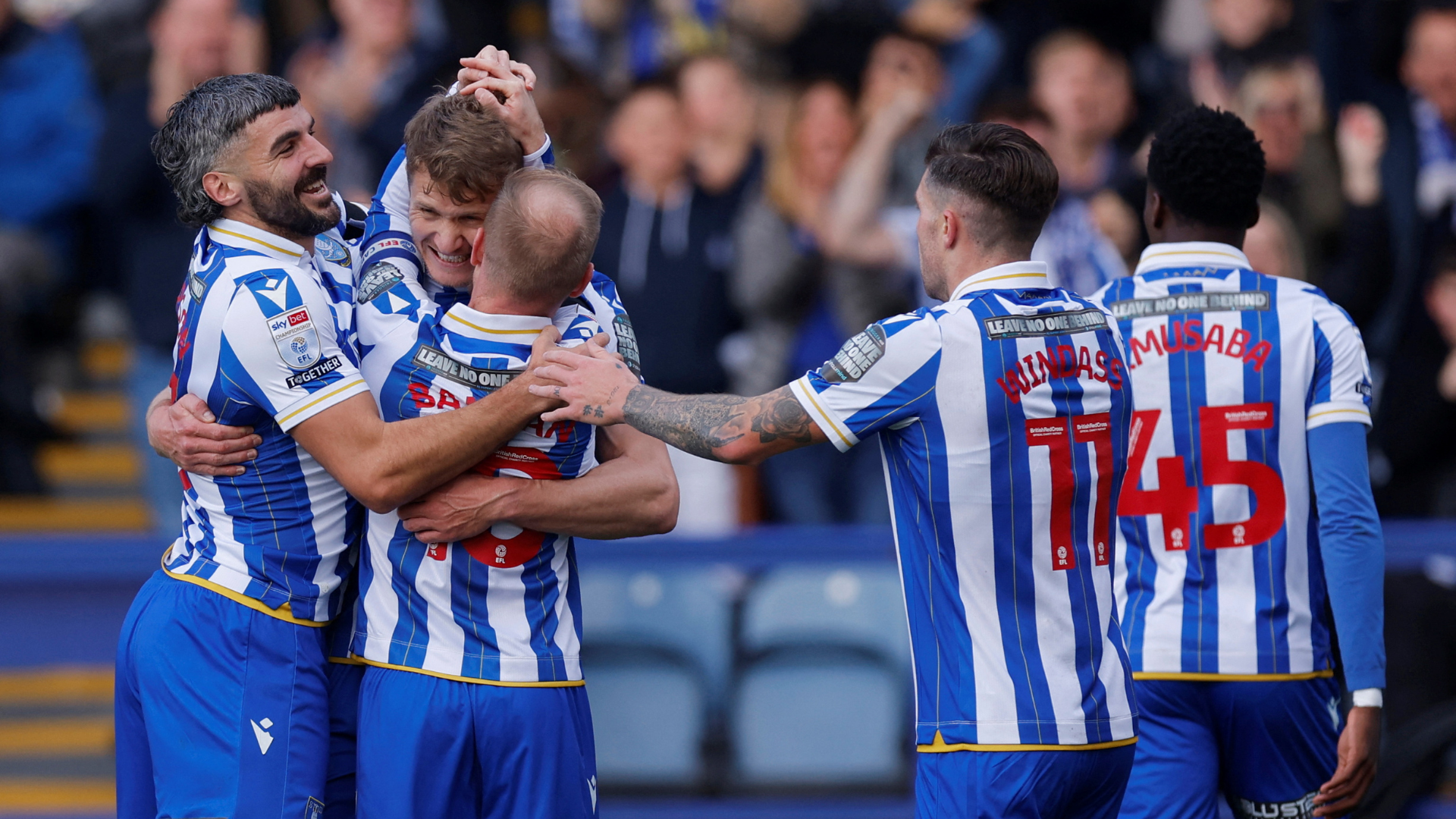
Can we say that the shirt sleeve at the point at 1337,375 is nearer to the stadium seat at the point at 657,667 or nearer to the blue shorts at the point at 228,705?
the blue shorts at the point at 228,705

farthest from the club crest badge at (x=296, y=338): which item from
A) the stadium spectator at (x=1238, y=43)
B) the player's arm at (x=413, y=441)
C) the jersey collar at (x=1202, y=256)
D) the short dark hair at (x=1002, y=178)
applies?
the stadium spectator at (x=1238, y=43)

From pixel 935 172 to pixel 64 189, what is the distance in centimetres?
638

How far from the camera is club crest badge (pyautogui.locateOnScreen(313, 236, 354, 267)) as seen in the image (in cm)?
375

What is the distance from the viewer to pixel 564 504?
3.42 metres

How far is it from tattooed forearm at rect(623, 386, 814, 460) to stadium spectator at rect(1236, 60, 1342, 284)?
448 centimetres

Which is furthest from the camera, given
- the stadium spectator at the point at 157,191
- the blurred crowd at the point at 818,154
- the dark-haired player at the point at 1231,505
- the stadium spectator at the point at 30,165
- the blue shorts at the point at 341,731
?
the stadium spectator at the point at 30,165

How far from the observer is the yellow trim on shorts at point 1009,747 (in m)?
3.22

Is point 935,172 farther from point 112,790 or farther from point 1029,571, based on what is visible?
point 112,790

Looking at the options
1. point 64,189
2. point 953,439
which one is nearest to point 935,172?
point 953,439

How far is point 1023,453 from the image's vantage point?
327 centimetres

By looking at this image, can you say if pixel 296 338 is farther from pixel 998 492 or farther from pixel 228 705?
pixel 998 492

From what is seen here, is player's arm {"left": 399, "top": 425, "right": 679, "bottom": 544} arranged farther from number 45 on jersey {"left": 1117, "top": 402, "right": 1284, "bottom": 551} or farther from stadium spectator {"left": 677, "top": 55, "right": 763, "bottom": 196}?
stadium spectator {"left": 677, "top": 55, "right": 763, "bottom": 196}

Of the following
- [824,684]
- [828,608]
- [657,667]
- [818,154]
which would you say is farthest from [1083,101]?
[657,667]

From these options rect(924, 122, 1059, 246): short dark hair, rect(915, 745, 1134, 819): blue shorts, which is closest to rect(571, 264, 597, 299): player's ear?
rect(924, 122, 1059, 246): short dark hair
